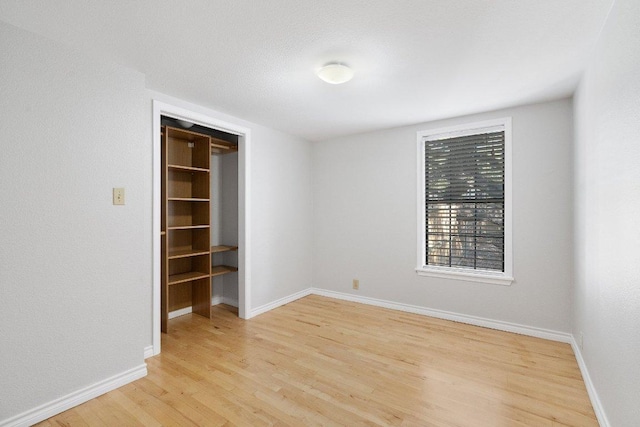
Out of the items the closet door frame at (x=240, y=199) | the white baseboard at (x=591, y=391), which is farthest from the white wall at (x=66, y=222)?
the white baseboard at (x=591, y=391)

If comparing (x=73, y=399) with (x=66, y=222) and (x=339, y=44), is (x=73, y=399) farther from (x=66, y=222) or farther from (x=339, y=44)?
(x=339, y=44)

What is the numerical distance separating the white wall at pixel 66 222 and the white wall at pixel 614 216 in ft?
10.2

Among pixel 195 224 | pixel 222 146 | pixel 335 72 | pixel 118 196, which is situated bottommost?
pixel 195 224

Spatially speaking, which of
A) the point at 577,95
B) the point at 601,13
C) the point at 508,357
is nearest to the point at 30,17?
the point at 601,13

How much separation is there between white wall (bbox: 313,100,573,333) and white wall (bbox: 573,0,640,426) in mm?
698

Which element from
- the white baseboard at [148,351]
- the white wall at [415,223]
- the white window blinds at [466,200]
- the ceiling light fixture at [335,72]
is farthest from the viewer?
the white window blinds at [466,200]

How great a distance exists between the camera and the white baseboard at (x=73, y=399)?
183 cm

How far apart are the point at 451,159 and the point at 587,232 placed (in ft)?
5.52

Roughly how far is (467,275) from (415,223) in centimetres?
86

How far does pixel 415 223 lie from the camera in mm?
3865

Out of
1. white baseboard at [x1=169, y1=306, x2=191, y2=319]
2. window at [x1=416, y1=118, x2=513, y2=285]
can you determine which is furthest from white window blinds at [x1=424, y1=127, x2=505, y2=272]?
white baseboard at [x1=169, y1=306, x2=191, y2=319]

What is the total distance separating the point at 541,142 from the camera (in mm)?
3084

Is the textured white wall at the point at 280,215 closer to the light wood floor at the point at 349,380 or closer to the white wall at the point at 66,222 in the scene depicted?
the light wood floor at the point at 349,380

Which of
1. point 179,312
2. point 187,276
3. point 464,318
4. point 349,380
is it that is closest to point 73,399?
point 187,276
